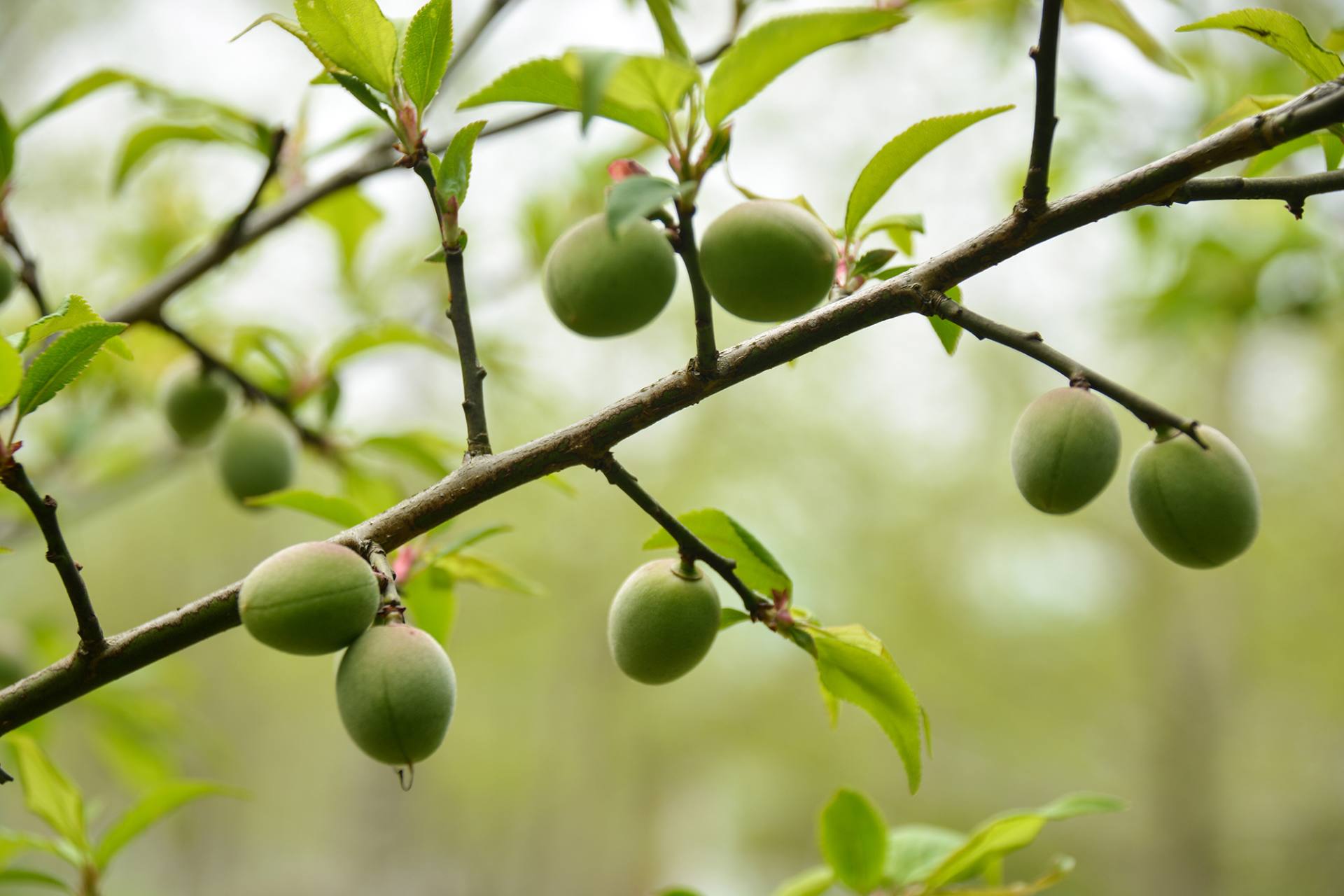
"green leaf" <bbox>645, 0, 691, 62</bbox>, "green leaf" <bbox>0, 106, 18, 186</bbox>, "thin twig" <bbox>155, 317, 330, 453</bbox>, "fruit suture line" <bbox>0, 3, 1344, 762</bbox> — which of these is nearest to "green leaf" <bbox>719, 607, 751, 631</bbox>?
"fruit suture line" <bbox>0, 3, 1344, 762</bbox>

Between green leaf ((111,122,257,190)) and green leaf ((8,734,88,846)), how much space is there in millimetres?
702

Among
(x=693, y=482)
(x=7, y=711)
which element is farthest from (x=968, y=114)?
(x=693, y=482)

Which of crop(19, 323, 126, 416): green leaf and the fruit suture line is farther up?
crop(19, 323, 126, 416): green leaf

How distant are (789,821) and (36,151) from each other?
10939 mm

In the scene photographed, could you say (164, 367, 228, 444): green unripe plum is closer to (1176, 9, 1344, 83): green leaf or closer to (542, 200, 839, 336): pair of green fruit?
(542, 200, 839, 336): pair of green fruit

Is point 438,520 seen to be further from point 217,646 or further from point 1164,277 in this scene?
point 217,646

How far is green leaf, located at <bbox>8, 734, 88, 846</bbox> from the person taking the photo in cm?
96

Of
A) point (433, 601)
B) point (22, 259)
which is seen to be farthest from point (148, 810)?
point (22, 259)

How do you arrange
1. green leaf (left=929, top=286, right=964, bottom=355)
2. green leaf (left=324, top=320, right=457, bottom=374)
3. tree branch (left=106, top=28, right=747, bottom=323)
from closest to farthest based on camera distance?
green leaf (left=929, top=286, right=964, bottom=355), tree branch (left=106, top=28, right=747, bottom=323), green leaf (left=324, top=320, right=457, bottom=374)

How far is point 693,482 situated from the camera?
9.71m

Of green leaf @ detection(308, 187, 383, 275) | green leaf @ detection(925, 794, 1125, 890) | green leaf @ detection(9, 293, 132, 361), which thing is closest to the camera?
green leaf @ detection(9, 293, 132, 361)

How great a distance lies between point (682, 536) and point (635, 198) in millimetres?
230

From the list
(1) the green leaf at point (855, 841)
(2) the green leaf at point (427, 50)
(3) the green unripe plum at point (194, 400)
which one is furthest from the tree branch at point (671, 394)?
(3) the green unripe plum at point (194, 400)

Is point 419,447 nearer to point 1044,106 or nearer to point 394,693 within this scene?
point 394,693
